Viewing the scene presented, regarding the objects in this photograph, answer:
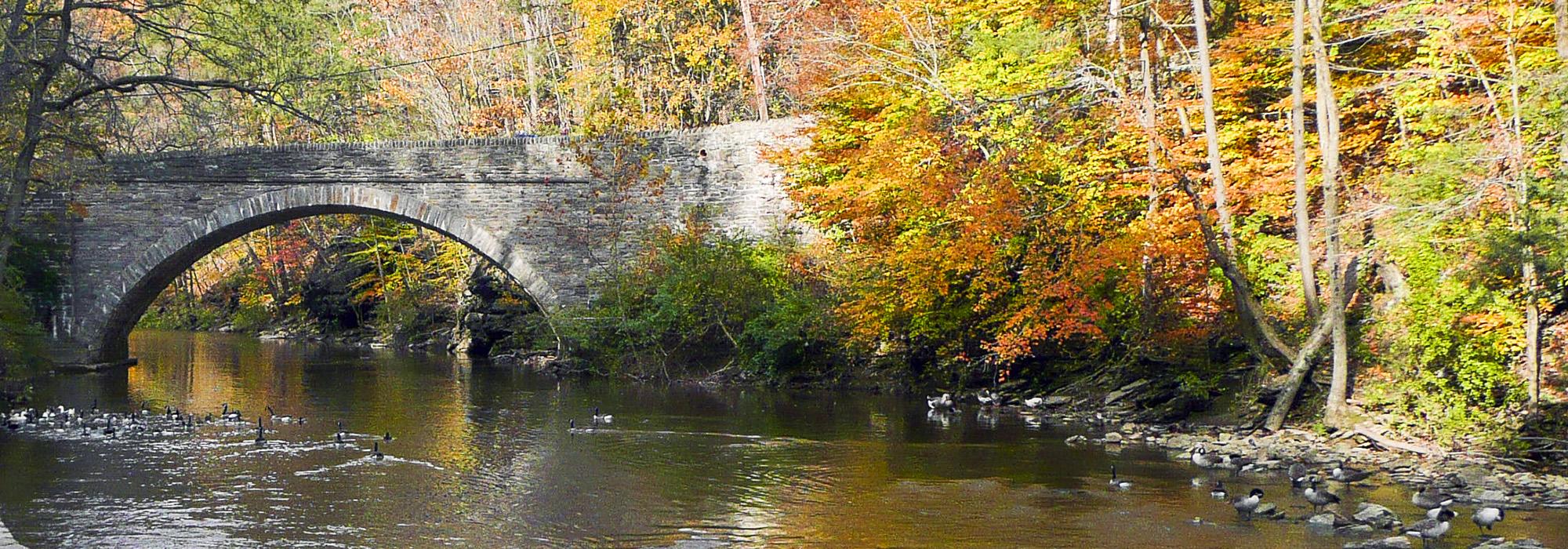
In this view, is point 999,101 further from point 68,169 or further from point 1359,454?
point 68,169

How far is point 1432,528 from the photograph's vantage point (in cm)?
850

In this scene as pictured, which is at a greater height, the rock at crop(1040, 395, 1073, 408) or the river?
the rock at crop(1040, 395, 1073, 408)

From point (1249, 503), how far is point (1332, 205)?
4.03 m

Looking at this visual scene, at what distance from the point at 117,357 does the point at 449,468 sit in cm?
1376

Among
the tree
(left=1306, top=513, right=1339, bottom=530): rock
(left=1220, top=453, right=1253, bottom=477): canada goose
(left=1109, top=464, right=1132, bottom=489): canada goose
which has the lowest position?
(left=1306, top=513, right=1339, bottom=530): rock

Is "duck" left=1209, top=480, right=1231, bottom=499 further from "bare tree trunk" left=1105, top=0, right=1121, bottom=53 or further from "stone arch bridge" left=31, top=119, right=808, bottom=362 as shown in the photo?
"stone arch bridge" left=31, top=119, right=808, bottom=362

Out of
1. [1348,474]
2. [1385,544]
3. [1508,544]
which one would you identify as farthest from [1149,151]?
[1508,544]

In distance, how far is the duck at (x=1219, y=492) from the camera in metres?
10.2

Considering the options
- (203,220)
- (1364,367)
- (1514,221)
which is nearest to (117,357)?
(203,220)

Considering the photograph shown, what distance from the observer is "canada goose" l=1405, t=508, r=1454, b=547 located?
8.45 metres

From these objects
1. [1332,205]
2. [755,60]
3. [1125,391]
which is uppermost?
[755,60]

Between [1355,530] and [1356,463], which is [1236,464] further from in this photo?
[1355,530]

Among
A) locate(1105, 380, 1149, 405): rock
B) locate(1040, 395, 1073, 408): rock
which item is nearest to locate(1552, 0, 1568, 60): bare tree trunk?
locate(1105, 380, 1149, 405): rock

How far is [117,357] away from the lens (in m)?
22.7
